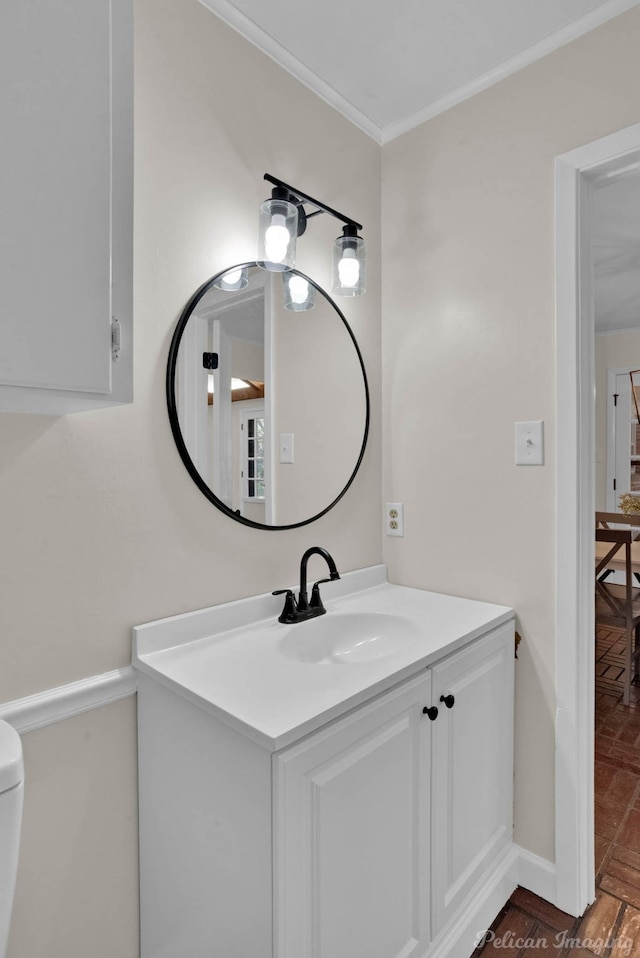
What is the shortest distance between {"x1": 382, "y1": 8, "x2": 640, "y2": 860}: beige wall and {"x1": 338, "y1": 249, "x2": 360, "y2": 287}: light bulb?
326mm

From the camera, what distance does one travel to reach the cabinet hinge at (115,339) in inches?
33.7

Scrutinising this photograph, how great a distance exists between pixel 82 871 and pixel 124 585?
0.62 m

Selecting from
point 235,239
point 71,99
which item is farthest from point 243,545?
point 71,99

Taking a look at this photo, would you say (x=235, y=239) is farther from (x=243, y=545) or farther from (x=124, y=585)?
(x=124, y=585)

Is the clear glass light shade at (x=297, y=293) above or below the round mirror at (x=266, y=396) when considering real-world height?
above

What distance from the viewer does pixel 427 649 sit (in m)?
1.23

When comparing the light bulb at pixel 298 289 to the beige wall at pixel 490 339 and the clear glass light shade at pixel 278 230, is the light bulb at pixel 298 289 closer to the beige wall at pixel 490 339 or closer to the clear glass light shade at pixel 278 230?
the clear glass light shade at pixel 278 230

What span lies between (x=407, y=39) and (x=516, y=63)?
0.34 metres

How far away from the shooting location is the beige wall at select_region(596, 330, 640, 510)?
4.83 meters

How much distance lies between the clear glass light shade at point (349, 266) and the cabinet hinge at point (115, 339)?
36.0 inches

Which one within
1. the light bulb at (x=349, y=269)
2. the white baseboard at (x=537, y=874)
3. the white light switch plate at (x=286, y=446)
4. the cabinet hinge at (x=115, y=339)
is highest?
the light bulb at (x=349, y=269)

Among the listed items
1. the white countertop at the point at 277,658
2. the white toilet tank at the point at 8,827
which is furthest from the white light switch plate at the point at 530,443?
the white toilet tank at the point at 8,827

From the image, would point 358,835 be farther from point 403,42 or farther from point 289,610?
point 403,42

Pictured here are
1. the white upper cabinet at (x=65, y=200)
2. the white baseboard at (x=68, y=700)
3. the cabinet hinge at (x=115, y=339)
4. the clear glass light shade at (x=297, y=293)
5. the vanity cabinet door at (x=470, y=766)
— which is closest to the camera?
the white upper cabinet at (x=65, y=200)
